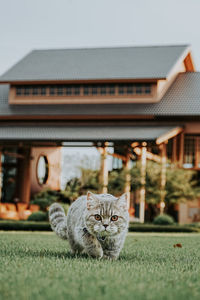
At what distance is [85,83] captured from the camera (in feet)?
86.9

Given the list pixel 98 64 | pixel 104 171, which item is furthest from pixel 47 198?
pixel 98 64

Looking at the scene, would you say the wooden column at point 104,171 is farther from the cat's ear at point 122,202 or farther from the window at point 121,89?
the cat's ear at point 122,202

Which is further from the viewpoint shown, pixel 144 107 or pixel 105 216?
pixel 144 107

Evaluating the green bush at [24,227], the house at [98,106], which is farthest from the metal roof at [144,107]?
the green bush at [24,227]

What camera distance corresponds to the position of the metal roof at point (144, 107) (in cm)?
2491

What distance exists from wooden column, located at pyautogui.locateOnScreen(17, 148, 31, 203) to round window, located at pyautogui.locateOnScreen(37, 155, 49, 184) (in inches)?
60.7

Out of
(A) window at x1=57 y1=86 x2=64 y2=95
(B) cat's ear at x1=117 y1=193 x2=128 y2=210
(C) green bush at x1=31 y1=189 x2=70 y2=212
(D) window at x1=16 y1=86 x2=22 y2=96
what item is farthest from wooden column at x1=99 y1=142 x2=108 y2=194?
(B) cat's ear at x1=117 y1=193 x2=128 y2=210

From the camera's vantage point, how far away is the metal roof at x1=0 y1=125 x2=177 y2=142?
22.0m

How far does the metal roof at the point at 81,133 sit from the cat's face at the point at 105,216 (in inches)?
619

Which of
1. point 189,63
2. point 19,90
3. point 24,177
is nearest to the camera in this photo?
point 19,90

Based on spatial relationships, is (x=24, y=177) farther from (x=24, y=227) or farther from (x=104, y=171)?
(x=24, y=227)

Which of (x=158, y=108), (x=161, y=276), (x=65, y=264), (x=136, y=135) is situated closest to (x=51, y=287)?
(x=161, y=276)

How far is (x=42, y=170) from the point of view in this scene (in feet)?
99.4

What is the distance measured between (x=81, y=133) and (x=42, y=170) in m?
7.57
